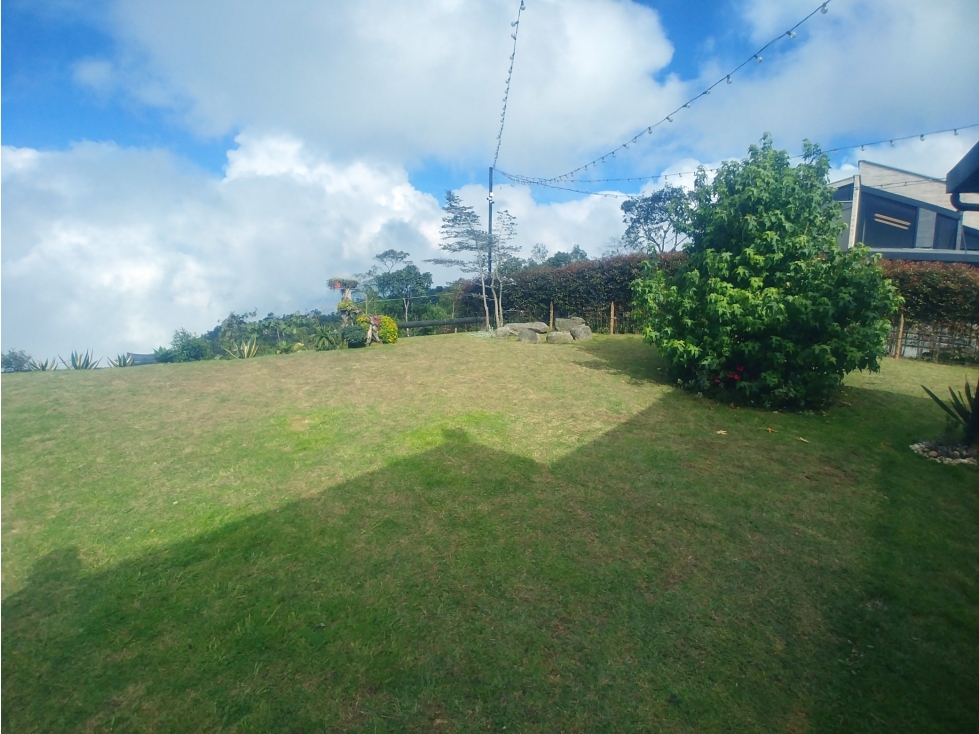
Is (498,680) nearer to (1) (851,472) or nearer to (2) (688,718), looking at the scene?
(2) (688,718)

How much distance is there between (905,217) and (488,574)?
21609 mm

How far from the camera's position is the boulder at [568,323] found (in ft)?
49.2

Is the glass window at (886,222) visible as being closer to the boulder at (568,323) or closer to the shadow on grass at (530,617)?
the boulder at (568,323)

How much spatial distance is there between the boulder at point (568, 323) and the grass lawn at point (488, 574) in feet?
28.1

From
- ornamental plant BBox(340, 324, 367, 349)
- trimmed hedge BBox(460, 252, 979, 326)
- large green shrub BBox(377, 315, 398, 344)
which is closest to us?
trimmed hedge BBox(460, 252, 979, 326)

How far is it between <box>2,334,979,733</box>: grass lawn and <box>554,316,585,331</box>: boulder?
858 cm

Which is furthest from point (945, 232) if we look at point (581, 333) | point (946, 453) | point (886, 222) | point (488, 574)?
point (488, 574)

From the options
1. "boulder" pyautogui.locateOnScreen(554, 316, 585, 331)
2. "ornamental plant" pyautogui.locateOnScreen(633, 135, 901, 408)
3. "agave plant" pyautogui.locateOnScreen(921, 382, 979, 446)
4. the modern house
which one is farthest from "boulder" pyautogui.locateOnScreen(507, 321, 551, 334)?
the modern house

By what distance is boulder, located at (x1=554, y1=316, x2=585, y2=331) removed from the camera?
1499cm

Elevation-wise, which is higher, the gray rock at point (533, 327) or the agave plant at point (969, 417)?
the gray rock at point (533, 327)

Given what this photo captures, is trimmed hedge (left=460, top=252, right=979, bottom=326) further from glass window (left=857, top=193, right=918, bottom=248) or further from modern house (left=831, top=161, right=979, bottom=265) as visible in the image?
glass window (left=857, top=193, right=918, bottom=248)

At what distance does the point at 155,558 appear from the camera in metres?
3.60

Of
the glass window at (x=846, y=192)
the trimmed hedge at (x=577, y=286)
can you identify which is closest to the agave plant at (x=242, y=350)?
the trimmed hedge at (x=577, y=286)

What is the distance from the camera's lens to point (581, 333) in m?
13.9
